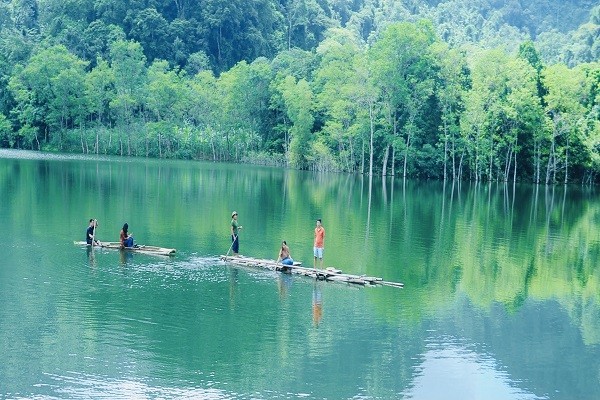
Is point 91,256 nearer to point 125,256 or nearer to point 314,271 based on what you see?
point 125,256

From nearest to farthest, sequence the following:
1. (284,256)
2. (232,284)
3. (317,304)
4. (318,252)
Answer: (317,304)
(232,284)
(284,256)
(318,252)

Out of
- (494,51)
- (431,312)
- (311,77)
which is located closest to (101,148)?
(311,77)

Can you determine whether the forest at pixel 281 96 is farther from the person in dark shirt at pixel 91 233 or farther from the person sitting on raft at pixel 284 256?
the person sitting on raft at pixel 284 256

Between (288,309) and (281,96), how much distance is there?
76.4 m

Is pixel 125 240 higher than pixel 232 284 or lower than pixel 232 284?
higher

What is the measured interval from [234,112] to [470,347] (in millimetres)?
82802

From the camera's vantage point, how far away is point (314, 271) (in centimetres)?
2823

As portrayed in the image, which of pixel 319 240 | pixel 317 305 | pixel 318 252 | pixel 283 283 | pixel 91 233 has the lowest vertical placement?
pixel 317 305

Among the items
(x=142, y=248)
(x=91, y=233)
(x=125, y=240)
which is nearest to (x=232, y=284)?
(x=142, y=248)

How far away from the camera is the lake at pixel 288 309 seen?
18016 millimetres

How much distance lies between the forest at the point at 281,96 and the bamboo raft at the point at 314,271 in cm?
5697

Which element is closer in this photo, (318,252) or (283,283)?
(283,283)

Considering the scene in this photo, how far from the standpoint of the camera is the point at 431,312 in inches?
975

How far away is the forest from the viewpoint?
8412 cm
